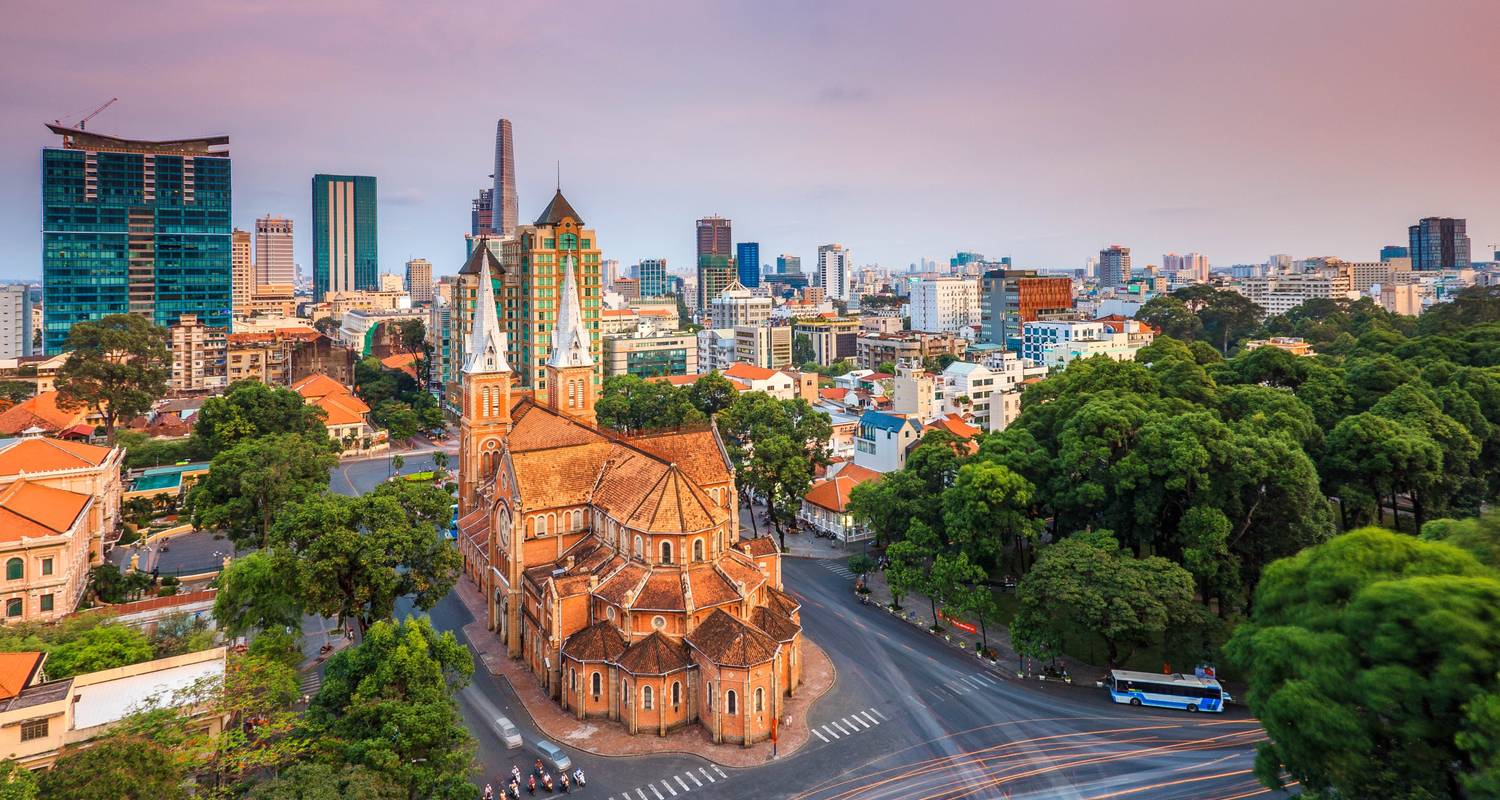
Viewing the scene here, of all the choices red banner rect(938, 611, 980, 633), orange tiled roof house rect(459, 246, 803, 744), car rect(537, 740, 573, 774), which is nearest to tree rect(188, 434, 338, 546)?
orange tiled roof house rect(459, 246, 803, 744)

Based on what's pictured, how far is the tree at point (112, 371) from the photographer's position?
73.5 meters

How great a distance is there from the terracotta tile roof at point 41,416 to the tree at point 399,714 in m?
63.5

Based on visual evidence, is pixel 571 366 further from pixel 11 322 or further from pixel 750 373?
pixel 11 322

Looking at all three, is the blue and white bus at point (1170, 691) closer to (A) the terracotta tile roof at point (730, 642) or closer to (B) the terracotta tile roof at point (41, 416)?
(A) the terracotta tile roof at point (730, 642)

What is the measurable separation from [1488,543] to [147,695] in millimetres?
42863

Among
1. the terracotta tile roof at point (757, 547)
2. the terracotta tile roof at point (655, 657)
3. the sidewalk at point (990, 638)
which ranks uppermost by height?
the terracotta tile roof at point (757, 547)

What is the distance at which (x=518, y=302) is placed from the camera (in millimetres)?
94562

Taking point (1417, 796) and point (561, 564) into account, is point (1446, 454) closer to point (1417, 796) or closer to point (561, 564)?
point (1417, 796)


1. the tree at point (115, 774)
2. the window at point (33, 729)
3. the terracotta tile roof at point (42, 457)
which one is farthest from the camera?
the terracotta tile roof at point (42, 457)

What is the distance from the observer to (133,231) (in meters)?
128

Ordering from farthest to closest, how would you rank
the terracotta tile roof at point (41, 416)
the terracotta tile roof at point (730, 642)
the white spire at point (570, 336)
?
the terracotta tile roof at point (41, 416) < the white spire at point (570, 336) < the terracotta tile roof at point (730, 642)

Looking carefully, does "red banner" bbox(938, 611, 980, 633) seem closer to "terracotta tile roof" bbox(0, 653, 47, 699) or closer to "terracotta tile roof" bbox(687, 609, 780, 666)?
"terracotta tile roof" bbox(687, 609, 780, 666)

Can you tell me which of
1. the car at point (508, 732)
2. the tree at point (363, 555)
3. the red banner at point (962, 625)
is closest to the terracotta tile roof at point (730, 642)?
the car at point (508, 732)

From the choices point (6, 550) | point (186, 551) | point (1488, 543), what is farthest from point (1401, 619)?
point (186, 551)
